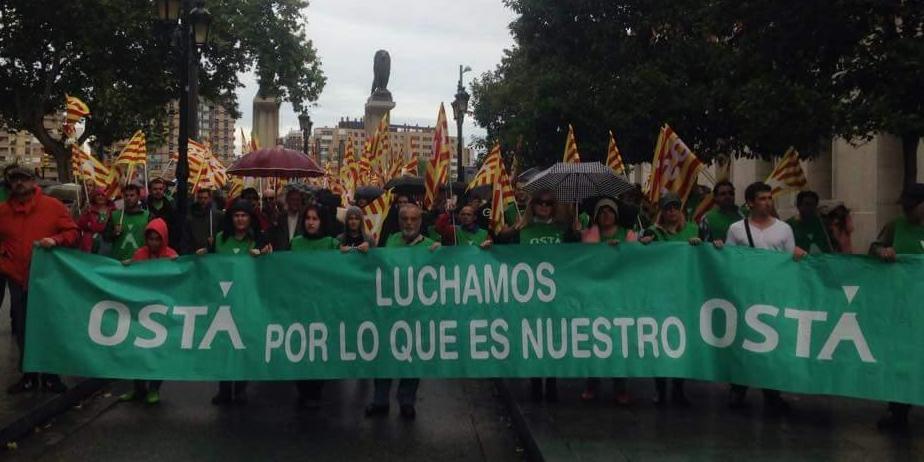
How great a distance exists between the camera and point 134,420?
7.51 m

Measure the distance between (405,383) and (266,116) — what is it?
30.2 m

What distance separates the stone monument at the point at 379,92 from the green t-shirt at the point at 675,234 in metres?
31.3

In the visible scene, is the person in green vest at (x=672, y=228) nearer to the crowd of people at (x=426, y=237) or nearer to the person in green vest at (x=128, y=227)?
the crowd of people at (x=426, y=237)

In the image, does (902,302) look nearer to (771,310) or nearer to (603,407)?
(771,310)

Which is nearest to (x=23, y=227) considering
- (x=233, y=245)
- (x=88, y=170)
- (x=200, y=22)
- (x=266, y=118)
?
(x=233, y=245)

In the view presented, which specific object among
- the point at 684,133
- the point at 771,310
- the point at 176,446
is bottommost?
the point at 176,446

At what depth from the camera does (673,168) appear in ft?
36.4

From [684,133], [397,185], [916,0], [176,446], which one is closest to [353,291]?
[176,446]

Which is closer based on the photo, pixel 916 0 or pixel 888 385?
pixel 888 385

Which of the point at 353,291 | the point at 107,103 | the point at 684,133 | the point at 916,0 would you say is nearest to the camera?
the point at 353,291

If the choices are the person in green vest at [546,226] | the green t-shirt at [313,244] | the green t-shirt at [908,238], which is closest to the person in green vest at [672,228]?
the person in green vest at [546,226]

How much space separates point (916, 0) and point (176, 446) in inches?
344

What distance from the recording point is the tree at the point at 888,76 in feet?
35.3

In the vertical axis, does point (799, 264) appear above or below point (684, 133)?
below
